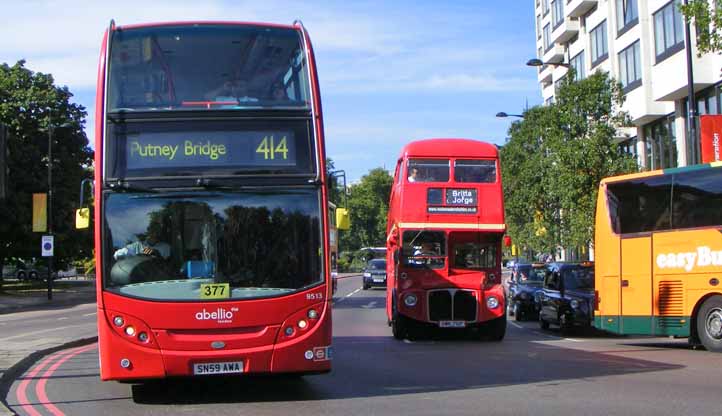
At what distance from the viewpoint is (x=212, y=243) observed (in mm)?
10039

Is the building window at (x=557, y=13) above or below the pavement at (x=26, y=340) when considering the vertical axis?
above

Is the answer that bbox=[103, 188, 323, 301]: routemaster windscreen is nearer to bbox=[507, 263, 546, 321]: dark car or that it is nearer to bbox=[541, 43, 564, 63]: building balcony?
bbox=[507, 263, 546, 321]: dark car

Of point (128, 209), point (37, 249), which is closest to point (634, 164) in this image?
point (128, 209)

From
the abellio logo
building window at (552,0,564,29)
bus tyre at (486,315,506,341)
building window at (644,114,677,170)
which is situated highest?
building window at (552,0,564,29)

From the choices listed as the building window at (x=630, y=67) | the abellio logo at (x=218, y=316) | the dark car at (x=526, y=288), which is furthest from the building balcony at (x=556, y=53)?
the abellio logo at (x=218, y=316)

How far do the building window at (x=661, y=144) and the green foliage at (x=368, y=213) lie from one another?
79184mm

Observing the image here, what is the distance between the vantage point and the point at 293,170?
33.4 feet

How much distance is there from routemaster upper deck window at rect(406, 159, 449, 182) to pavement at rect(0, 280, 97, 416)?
807 centimetres

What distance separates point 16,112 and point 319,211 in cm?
4291

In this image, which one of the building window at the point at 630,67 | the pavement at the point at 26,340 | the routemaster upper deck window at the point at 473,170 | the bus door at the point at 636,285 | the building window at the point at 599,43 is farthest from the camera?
the building window at the point at 599,43

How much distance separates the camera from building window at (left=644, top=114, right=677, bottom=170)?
34750 millimetres

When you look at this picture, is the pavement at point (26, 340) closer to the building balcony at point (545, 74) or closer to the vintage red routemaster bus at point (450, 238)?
the vintage red routemaster bus at point (450, 238)

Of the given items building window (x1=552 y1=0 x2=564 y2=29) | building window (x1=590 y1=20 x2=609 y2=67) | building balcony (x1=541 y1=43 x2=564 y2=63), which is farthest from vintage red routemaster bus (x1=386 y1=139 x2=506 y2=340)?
building balcony (x1=541 y1=43 x2=564 y2=63)

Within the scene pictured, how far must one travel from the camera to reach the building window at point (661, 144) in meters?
34.8
